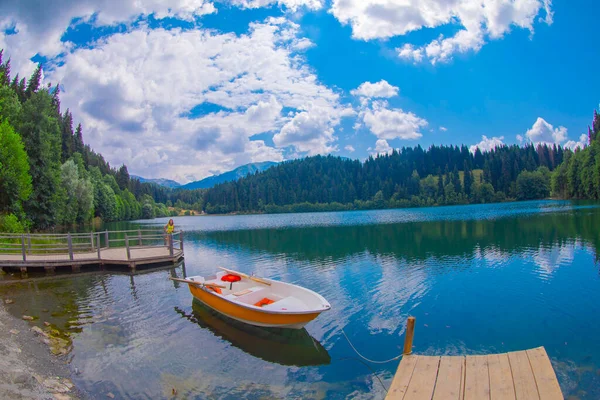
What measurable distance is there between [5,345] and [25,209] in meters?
37.6

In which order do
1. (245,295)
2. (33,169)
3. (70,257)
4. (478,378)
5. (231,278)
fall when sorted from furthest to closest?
(33,169)
(70,257)
(231,278)
(245,295)
(478,378)

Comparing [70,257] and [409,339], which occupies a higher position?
[70,257]

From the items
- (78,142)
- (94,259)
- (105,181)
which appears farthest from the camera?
(105,181)

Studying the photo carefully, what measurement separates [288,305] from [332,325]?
2.16m

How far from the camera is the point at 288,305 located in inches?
493

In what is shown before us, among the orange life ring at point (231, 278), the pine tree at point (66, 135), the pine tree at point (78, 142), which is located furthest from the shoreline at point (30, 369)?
the pine tree at point (78, 142)

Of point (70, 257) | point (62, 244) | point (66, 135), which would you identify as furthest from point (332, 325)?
point (66, 135)

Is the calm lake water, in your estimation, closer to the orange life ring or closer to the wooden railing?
the orange life ring

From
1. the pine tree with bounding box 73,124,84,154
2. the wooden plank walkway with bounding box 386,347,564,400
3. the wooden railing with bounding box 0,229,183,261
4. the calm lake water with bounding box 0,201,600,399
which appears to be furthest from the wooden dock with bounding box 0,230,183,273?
the pine tree with bounding box 73,124,84,154

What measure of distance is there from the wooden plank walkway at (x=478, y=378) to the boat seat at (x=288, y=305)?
16.5 ft

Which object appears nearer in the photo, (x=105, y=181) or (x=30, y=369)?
(x=30, y=369)

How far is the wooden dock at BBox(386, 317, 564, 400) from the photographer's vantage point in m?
6.18

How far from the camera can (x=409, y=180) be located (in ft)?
599

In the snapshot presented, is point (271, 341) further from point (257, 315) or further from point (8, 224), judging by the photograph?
point (8, 224)
